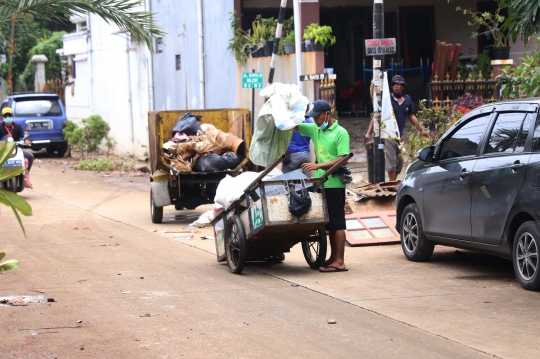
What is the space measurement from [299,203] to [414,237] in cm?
201

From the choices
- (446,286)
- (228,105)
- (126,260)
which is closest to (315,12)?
(228,105)

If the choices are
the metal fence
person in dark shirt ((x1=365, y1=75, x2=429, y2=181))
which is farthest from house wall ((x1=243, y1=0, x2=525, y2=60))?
person in dark shirt ((x1=365, y1=75, x2=429, y2=181))

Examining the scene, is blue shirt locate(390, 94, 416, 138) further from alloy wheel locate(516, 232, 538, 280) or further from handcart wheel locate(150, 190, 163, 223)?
alloy wheel locate(516, 232, 538, 280)

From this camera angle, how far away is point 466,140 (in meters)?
9.23

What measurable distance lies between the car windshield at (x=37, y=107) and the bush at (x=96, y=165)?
3.52 metres

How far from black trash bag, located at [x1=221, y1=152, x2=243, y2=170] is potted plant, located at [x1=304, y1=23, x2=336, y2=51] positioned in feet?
13.5

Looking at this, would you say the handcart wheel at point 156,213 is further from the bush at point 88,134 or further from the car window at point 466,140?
the bush at point 88,134

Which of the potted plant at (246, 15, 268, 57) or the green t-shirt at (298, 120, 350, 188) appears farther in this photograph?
the potted plant at (246, 15, 268, 57)

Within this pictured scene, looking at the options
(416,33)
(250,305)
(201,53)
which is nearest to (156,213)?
(250,305)

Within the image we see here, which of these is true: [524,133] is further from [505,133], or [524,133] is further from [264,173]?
[264,173]

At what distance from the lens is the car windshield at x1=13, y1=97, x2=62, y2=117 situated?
88.0 ft

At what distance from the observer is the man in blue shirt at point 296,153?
1170cm

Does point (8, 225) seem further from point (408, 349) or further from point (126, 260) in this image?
point (408, 349)

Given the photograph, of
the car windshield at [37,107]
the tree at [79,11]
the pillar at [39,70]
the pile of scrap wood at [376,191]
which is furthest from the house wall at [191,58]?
the pillar at [39,70]
